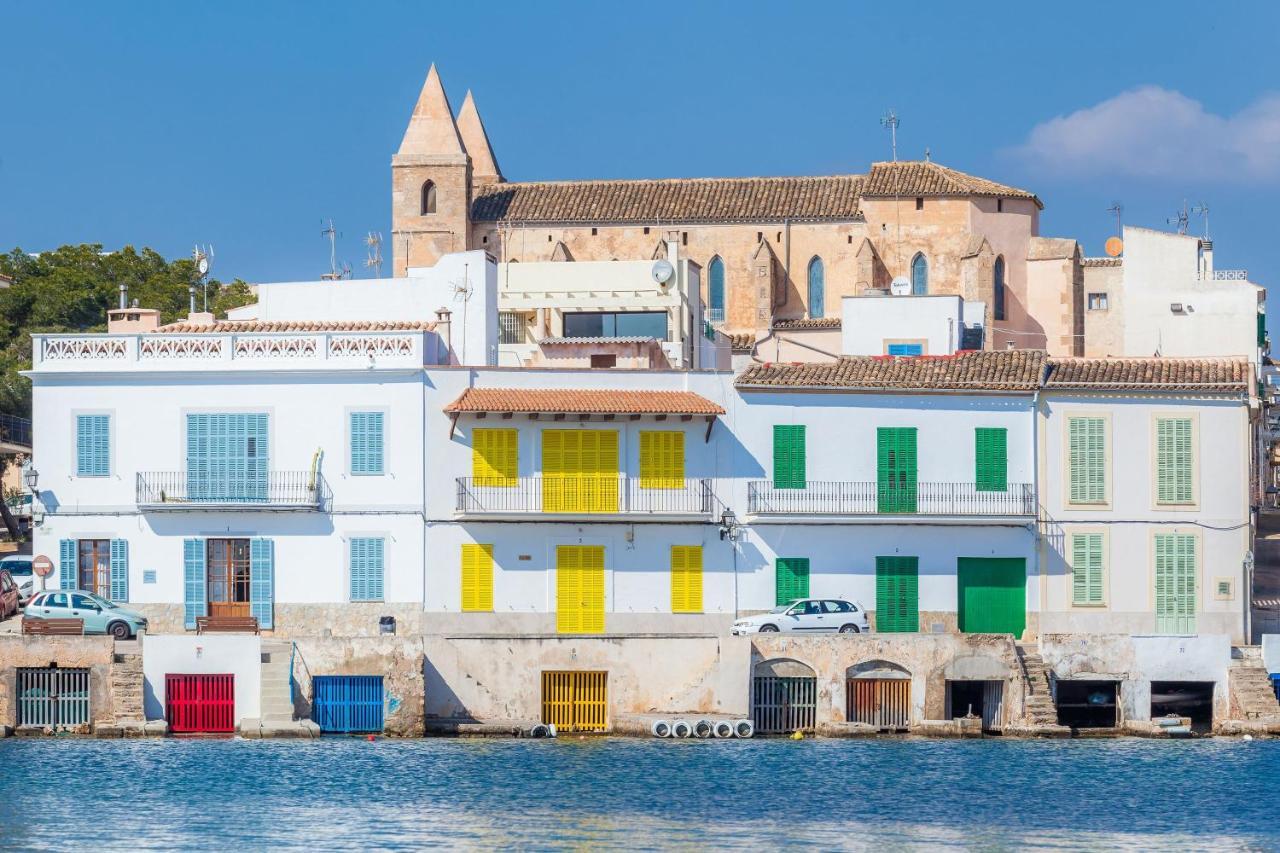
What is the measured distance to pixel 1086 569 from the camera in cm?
5534

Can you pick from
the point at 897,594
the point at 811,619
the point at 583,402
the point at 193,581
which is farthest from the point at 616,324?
the point at 193,581

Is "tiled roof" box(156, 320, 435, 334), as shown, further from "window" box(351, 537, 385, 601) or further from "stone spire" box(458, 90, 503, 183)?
"stone spire" box(458, 90, 503, 183)

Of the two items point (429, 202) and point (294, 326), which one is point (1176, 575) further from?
point (429, 202)

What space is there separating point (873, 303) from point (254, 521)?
20.4 metres

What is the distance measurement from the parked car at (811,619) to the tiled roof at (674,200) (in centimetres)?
3037

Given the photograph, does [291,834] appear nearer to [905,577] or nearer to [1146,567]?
[905,577]

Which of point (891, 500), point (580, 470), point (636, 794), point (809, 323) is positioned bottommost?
point (636, 794)

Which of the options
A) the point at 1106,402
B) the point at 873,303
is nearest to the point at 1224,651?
the point at 1106,402

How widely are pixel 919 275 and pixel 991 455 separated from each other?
1070 inches

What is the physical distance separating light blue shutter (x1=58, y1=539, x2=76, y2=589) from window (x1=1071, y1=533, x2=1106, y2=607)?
861 inches

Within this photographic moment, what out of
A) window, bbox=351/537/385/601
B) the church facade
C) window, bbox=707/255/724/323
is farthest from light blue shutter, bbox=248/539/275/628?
window, bbox=707/255/724/323

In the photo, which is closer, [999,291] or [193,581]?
[193,581]

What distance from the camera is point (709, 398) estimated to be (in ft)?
182

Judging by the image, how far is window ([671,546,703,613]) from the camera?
54.9 m
